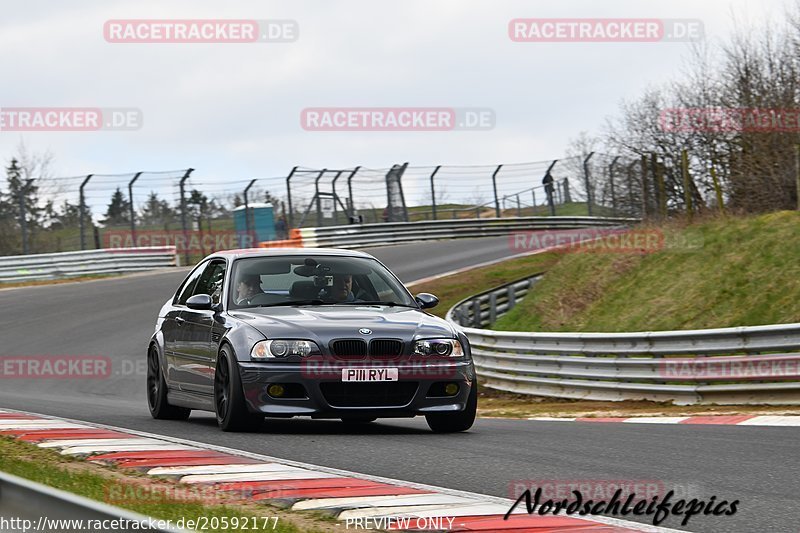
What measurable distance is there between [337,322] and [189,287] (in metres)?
2.54

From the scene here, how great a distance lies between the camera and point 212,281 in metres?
10.5

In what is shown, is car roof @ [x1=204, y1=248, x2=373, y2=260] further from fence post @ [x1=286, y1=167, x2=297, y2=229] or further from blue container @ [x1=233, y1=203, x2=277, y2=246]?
blue container @ [x1=233, y1=203, x2=277, y2=246]

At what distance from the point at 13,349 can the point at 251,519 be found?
59.7 feet

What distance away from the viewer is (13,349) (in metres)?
22.3

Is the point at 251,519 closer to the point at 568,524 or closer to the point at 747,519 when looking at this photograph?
the point at 568,524

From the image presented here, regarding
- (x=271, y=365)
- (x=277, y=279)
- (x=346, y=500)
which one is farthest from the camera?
(x=277, y=279)

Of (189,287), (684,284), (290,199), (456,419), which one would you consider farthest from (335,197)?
(456,419)

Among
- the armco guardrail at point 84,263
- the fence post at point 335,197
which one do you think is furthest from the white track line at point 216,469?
the fence post at point 335,197

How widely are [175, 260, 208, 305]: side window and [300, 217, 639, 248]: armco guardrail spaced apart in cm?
2603

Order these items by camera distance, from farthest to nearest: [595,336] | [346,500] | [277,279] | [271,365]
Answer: [595,336] → [277,279] → [271,365] → [346,500]

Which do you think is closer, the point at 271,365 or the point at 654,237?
the point at 271,365

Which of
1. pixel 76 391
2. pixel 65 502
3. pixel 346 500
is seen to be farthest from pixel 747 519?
pixel 76 391

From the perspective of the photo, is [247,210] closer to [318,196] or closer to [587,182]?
[318,196]

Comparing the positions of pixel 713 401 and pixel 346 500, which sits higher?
pixel 346 500
